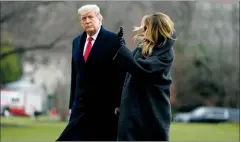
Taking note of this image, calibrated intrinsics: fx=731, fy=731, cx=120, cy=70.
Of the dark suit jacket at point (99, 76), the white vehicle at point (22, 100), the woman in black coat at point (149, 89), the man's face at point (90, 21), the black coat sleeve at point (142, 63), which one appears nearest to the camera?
the black coat sleeve at point (142, 63)

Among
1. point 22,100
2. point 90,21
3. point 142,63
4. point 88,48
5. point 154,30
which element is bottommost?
point 22,100

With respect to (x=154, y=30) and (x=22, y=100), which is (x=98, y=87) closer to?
(x=154, y=30)

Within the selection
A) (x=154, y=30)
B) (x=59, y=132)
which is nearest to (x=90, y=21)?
(x=154, y=30)

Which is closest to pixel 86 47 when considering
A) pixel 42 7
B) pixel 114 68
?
pixel 114 68

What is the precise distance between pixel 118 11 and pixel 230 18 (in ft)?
54.3

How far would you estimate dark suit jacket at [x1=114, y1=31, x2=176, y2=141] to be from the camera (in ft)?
21.1

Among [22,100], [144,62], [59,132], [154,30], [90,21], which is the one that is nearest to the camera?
[144,62]

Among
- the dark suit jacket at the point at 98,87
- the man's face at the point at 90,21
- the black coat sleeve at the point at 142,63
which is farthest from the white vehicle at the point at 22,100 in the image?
the black coat sleeve at the point at 142,63

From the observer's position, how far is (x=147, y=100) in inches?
254

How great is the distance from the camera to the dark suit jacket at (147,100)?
644cm

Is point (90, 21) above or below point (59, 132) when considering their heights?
above

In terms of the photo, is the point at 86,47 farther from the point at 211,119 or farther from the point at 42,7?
the point at 211,119

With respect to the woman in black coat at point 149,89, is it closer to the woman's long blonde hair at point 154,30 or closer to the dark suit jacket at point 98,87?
the woman's long blonde hair at point 154,30

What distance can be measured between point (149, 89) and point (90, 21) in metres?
1.04
